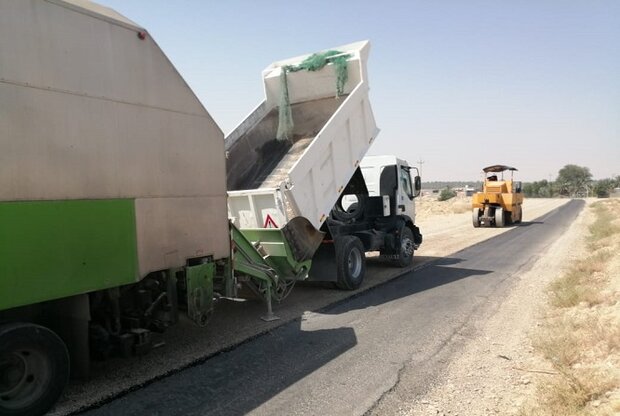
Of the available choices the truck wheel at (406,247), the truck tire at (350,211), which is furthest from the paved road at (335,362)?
the truck wheel at (406,247)

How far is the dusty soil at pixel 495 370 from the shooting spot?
4.07 metres

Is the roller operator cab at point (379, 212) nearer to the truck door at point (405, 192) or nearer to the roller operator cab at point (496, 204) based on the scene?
the truck door at point (405, 192)

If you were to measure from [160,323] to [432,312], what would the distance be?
13.4 ft

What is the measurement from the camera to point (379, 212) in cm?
1090

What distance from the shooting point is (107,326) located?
4586 mm

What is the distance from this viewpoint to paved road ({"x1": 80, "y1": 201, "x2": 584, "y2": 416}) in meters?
4.12

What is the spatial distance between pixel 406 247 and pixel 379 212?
4.12 ft

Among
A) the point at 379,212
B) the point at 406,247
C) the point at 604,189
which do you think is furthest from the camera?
the point at 604,189

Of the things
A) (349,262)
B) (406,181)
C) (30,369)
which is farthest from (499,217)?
(30,369)

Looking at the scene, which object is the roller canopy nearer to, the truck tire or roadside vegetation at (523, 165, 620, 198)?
the truck tire

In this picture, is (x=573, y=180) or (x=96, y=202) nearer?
(x=96, y=202)

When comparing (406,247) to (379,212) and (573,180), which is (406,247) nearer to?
(379,212)

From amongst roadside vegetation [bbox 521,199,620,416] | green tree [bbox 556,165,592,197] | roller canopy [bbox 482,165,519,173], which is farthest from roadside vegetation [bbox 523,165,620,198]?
roadside vegetation [bbox 521,199,620,416]

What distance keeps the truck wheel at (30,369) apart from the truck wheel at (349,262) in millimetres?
5366
